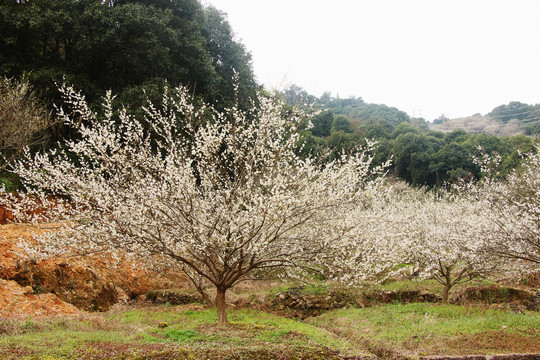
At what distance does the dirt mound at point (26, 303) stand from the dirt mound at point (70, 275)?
267 mm

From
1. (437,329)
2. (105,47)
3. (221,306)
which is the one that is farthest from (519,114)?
(221,306)

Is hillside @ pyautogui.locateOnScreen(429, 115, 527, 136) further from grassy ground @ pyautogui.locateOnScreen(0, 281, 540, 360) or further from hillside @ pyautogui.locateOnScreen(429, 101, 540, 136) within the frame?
grassy ground @ pyautogui.locateOnScreen(0, 281, 540, 360)

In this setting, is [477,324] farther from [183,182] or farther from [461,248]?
[183,182]

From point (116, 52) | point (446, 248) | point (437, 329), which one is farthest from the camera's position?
point (116, 52)

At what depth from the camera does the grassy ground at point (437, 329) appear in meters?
8.51

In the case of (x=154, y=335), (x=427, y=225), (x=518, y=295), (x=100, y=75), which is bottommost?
(x=518, y=295)

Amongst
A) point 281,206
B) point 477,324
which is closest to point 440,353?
point 477,324

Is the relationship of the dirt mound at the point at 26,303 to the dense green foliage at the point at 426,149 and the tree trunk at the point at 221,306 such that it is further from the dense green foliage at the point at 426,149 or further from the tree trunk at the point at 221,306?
the dense green foliage at the point at 426,149

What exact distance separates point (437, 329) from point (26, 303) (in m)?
12.0

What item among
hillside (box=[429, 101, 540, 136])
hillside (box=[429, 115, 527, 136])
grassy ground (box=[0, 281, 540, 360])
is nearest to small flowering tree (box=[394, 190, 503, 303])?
grassy ground (box=[0, 281, 540, 360])

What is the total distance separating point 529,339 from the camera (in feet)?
29.1

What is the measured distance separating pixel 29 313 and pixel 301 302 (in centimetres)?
1015

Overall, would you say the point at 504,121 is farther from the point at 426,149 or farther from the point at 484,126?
the point at 426,149

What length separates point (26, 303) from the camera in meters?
9.07
